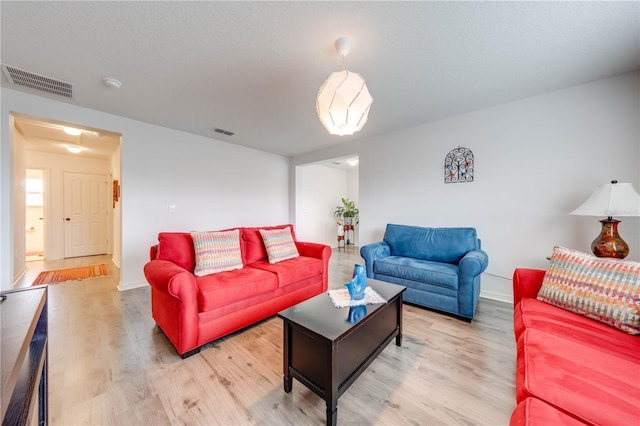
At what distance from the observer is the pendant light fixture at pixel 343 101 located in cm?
150

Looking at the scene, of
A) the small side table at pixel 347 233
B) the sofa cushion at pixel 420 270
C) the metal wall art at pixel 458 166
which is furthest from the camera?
the small side table at pixel 347 233

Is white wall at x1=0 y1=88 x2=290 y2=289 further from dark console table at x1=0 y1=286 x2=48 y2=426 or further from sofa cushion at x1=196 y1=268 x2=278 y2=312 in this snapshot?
dark console table at x1=0 y1=286 x2=48 y2=426

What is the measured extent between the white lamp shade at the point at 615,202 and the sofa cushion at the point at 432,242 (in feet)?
3.25

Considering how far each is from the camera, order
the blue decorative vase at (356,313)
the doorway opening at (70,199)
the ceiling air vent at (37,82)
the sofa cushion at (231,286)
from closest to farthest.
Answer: the blue decorative vase at (356,313)
the sofa cushion at (231,286)
the ceiling air vent at (37,82)
the doorway opening at (70,199)

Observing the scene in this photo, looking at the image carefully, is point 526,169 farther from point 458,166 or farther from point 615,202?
point 615,202

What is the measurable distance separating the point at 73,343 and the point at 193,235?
1.22 metres

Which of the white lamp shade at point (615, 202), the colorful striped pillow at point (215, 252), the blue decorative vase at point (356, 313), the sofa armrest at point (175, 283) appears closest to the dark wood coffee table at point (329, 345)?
the blue decorative vase at point (356, 313)

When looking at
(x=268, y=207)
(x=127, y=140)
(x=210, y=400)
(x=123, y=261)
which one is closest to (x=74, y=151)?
(x=127, y=140)

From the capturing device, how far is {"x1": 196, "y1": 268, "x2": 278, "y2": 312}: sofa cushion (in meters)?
1.83

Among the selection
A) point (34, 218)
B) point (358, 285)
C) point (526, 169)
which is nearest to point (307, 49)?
point (358, 285)

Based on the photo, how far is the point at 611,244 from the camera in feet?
6.59

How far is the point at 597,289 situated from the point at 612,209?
3.36 feet

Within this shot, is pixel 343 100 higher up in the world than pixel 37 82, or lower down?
lower down

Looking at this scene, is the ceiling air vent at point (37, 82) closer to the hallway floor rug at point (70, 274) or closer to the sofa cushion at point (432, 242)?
the hallway floor rug at point (70, 274)
